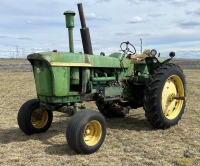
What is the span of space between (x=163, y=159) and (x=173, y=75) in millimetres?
2760

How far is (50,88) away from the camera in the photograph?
6.12 metres

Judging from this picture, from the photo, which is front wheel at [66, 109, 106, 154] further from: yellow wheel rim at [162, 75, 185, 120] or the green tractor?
yellow wheel rim at [162, 75, 185, 120]

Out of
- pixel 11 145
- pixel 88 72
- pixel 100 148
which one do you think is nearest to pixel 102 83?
pixel 88 72

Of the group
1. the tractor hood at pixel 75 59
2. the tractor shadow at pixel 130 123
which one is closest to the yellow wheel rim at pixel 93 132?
the tractor hood at pixel 75 59

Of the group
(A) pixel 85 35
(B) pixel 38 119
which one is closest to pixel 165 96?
(A) pixel 85 35

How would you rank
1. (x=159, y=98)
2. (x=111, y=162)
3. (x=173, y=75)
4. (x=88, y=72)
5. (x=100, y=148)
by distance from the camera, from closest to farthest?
(x=111, y=162), (x=100, y=148), (x=88, y=72), (x=159, y=98), (x=173, y=75)

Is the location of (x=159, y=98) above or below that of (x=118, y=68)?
below

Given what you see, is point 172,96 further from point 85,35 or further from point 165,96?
point 85,35

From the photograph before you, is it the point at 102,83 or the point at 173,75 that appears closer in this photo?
the point at 102,83

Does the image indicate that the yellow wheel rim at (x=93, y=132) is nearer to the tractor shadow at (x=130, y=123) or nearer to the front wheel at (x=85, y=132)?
the front wheel at (x=85, y=132)

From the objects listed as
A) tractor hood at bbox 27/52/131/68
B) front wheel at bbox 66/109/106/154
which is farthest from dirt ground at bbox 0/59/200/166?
tractor hood at bbox 27/52/131/68

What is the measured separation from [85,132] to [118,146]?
2.25 ft

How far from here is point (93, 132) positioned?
601 cm

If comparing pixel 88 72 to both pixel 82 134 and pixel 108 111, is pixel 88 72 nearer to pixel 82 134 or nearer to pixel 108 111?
pixel 82 134
